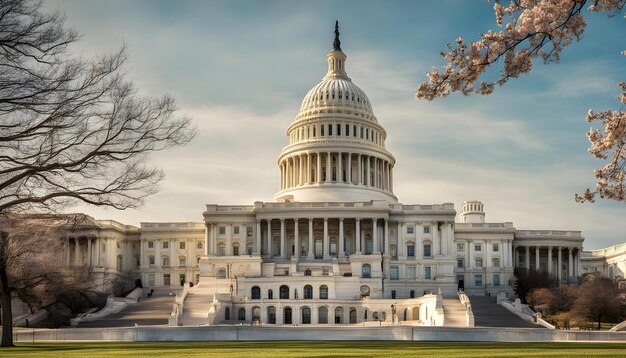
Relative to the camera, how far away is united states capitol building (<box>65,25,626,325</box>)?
375 ft

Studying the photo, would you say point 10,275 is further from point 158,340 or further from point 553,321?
point 553,321

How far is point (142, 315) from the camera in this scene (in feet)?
357

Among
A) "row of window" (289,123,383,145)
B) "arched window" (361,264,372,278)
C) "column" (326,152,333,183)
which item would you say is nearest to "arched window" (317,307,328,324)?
"arched window" (361,264,372,278)

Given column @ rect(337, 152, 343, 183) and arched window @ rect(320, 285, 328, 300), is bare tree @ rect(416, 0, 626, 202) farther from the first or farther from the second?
column @ rect(337, 152, 343, 183)

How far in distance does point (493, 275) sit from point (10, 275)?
9324 cm

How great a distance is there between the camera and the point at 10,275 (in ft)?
232

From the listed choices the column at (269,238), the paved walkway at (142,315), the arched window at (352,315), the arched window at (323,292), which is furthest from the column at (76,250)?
the arched window at (352,315)

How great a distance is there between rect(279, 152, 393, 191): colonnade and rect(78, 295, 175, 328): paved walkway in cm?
4197

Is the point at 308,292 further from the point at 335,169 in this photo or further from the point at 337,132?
the point at 337,132

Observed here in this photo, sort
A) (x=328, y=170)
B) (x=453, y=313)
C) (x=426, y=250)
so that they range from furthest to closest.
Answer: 1. (x=328, y=170)
2. (x=426, y=250)
3. (x=453, y=313)

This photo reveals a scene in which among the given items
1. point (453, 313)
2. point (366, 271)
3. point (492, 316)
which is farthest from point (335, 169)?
point (453, 313)

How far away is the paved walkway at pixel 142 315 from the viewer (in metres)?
101

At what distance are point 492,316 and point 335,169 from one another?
2316 inches

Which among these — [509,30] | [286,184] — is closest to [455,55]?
[509,30]
